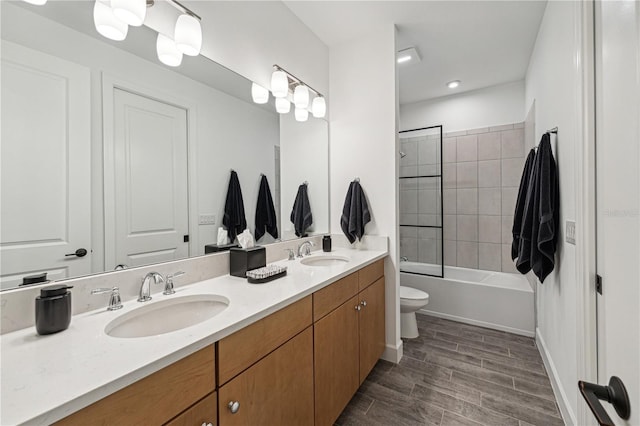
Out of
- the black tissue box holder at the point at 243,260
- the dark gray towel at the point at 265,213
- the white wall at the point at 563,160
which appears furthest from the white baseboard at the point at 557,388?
the dark gray towel at the point at 265,213

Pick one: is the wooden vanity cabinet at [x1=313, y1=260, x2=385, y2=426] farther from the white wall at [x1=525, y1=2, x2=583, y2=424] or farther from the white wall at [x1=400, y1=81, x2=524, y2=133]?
the white wall at [x1=400, y1=81, x2=524, y2=133]

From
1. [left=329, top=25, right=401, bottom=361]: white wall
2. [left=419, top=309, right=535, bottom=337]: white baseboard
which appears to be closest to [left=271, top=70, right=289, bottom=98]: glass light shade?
[left=329, top=25, right=401, bottom=361]: white wall

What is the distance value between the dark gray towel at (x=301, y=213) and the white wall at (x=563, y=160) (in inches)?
65.5

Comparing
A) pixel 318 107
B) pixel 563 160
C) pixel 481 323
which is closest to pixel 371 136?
pixel 318 107

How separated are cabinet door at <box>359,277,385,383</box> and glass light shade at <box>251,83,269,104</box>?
1460mm

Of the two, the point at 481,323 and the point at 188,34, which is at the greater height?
the point at 188,34

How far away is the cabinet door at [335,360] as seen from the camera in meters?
1.30

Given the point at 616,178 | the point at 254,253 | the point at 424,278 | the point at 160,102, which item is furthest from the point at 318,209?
the point at 616,178

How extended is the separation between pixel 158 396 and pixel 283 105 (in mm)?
1817

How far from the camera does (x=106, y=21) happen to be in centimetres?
102

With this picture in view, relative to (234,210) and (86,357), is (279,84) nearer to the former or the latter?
(234,210)

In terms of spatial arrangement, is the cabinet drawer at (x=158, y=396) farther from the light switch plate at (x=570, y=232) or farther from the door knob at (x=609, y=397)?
the light switch plate at (x=570, y=232)

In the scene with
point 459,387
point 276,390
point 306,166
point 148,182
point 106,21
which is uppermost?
point 106,21

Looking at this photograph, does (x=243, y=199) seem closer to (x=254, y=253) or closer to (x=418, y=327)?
(x=254, y=253)
